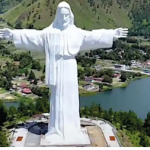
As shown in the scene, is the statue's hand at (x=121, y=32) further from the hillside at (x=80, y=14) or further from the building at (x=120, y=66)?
the hillside at (x=80, y=14)

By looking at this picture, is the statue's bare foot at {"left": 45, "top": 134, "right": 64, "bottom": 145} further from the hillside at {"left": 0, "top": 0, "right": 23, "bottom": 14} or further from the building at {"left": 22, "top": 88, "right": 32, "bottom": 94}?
the hillside at {"left": 0, "top": 0, "right": 23, "bottom": 14}

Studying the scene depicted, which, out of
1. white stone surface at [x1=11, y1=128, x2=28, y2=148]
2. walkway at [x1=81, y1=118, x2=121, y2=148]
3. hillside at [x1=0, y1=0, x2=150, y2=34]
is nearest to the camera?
white stone surface at [x1=11, y1=128, x2=28, y2=148]

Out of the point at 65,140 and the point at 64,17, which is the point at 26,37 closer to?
the point at 64,17

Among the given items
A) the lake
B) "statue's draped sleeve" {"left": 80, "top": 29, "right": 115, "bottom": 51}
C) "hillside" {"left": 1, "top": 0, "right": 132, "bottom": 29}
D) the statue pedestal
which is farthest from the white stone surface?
"hillside" {"left": 1, "top": 0, "right": 132, "bottom": 29}

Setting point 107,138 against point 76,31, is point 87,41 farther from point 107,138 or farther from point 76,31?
point 107,138

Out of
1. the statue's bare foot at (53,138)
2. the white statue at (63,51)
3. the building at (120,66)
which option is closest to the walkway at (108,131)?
the white statue at (63,51)

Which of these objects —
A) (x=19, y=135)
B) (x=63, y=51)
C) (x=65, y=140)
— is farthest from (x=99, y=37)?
(x=19, y=135)

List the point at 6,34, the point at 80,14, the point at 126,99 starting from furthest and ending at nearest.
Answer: the point at 80,14
the point at 126,99
the point at 6,34
